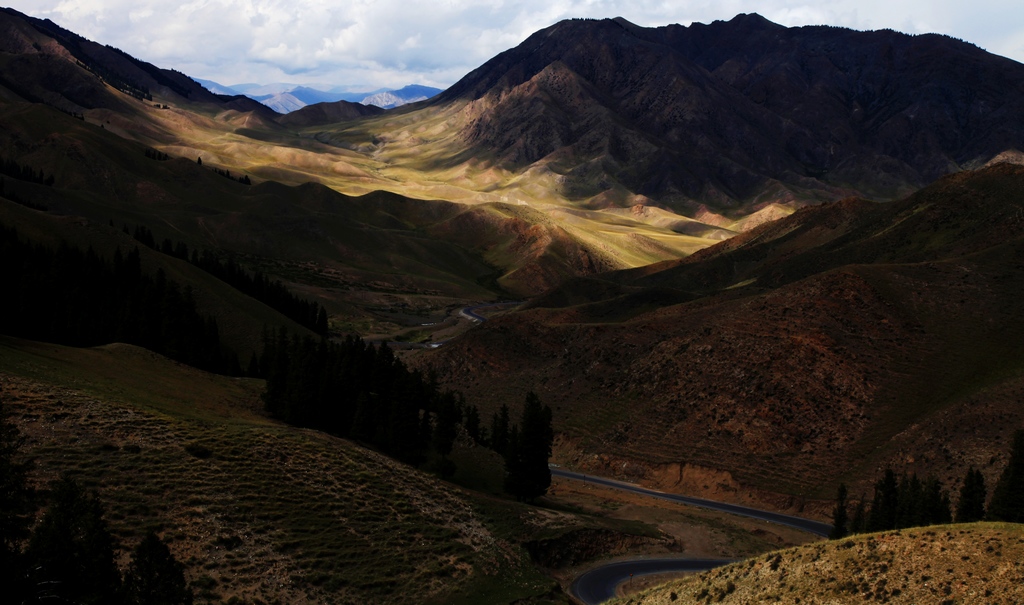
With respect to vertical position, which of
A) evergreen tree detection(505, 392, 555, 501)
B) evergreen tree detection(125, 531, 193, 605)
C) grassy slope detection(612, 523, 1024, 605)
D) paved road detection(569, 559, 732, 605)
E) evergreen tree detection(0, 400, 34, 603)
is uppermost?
grassy slope detection(612, 523, 1024, 605)

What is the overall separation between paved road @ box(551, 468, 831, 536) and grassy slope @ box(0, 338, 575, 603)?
85.9 feet

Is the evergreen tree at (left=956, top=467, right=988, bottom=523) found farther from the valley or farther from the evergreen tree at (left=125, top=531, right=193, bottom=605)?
the evergreen tree at (left=125, top=531, right=193, bottom=605)

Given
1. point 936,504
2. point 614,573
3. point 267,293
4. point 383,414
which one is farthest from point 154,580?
point 267,293

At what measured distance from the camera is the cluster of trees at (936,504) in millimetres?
50531

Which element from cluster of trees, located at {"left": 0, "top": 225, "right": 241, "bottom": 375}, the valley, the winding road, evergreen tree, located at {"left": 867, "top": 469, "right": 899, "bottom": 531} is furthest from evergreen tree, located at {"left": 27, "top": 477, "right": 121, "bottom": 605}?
cluster of trees, located at {"left": 0, "top": 225, "right": 241, "bottom": 375}

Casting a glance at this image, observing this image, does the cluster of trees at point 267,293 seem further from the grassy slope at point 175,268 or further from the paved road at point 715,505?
the paved road at point 715,505

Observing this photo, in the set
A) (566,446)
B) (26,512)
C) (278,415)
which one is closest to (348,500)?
(26,512)

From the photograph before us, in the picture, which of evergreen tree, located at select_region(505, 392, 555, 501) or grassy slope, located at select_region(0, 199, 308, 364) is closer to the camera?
evergreen tree, located at select_region(505, 392, 555, 501)

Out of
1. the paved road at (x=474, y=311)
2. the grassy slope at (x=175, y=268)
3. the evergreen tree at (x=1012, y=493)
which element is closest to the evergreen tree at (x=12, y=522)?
the evergreen tree at (x=1012, y=493)

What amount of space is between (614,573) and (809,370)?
139 feet

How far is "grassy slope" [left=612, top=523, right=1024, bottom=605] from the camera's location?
76.5ft

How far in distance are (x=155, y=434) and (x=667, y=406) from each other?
58.8 metres

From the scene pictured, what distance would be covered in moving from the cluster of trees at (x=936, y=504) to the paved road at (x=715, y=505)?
6.88 m

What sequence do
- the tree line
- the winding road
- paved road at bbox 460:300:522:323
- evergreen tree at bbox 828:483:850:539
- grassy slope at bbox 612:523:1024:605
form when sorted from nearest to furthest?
grassy slope at bbox 612:523:1024:605, the winding road, evergreen tree at bbox 828:483:850:539, the tree line, paved road at bbox 460:300:522:323
